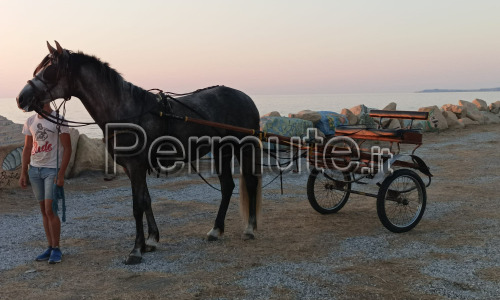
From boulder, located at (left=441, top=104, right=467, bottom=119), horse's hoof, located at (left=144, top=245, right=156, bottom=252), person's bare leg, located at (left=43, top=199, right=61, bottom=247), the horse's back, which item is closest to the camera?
person's bare leg, located at (left=43, top=199, right=61, bottom=247)

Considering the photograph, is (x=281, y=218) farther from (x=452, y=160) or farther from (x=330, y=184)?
(x=452, y=160)

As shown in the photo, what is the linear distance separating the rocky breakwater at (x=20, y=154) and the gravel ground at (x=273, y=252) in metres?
0.75

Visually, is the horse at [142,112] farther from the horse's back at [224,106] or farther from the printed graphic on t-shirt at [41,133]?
the printed graphic on t-shirt at [41,133]

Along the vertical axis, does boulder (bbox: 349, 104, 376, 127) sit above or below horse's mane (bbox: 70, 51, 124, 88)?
below

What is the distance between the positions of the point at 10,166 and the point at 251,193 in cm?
634

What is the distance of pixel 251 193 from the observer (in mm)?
6391

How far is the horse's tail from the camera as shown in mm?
6344

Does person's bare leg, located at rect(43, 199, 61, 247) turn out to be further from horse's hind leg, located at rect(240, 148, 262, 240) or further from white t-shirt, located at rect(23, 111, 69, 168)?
horse's hind leg, located at rect(240, 148, 262, 240)

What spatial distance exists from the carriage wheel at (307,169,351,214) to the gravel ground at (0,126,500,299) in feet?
0.64

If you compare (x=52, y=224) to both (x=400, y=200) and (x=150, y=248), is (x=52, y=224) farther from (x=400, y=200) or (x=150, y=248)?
(x=400, y=200)

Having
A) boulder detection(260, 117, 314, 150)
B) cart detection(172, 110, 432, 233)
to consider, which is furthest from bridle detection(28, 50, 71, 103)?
boulder detection(260, 117, 314, 150)

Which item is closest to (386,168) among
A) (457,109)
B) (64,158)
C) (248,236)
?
(248,236)

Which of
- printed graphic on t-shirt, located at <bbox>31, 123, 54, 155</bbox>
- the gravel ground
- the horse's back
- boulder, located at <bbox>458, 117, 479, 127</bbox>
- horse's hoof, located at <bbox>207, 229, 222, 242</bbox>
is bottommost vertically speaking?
the gravel ground

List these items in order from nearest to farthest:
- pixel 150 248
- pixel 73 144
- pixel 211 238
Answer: pixel 150 248 < pixel 211 238 < pixel 73 144
